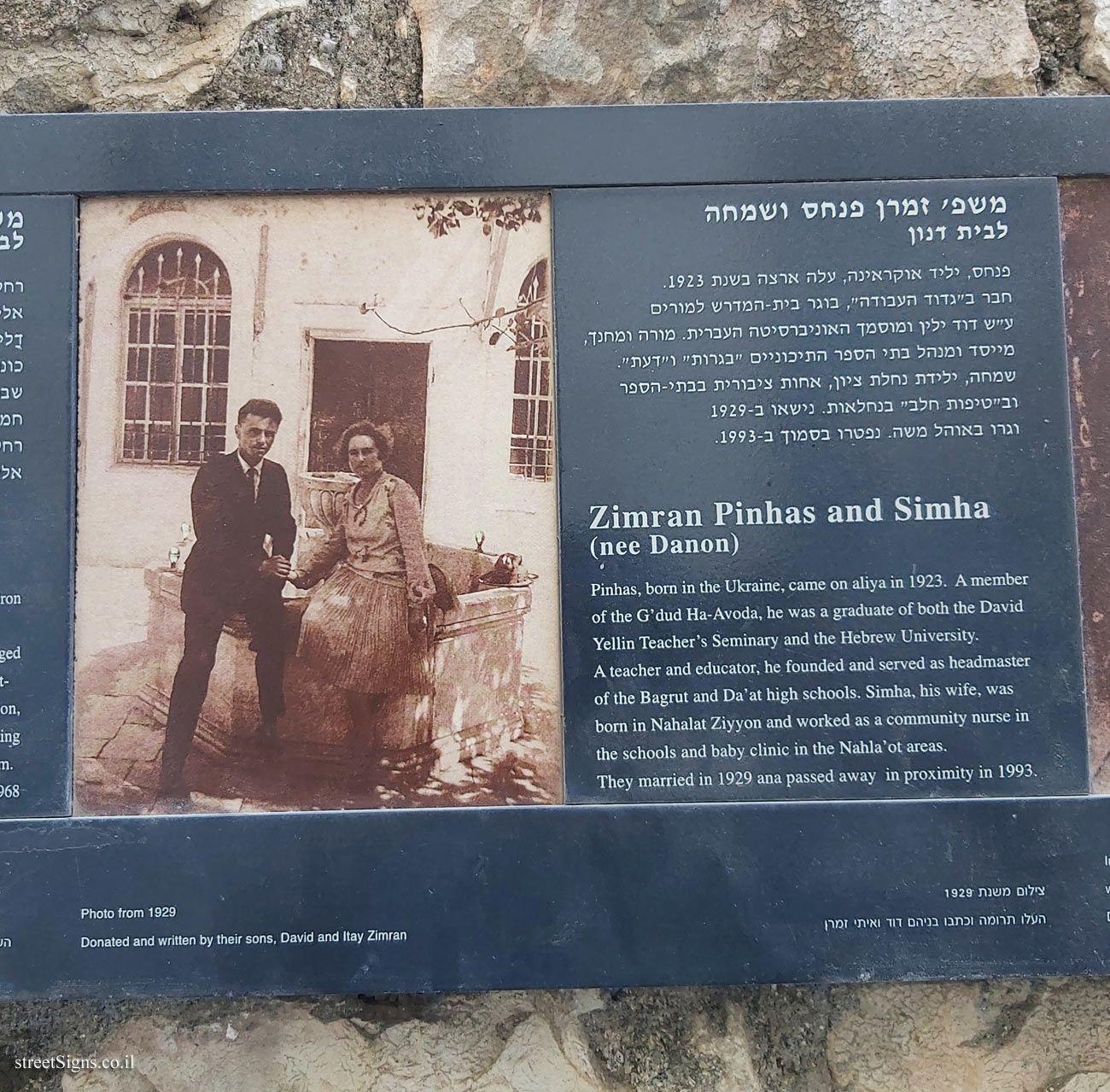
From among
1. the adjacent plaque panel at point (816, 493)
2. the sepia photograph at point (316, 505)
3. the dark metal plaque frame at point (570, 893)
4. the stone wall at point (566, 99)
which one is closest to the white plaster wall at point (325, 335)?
the sepia photograph at point (316, 505)

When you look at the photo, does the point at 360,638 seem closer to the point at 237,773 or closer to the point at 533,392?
the point at 237,773

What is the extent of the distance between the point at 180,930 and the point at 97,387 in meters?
1.16

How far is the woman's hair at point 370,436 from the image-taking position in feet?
6.01

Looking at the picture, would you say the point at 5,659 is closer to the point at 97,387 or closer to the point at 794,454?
the point at 97,387

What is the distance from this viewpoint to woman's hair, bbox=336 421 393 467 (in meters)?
1.83

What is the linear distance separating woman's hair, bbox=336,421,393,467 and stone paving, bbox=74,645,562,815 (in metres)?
0.60

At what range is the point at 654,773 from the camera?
5.85ft

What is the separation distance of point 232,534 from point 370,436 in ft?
1.17

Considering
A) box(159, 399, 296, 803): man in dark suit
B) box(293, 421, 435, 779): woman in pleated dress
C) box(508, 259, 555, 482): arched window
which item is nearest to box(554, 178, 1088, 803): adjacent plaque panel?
box(508, 259, 555, 482): arched window

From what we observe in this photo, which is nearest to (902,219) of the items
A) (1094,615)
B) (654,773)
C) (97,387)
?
(1094,615)

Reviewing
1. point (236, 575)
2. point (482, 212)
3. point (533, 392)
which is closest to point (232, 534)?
point (236, 575)

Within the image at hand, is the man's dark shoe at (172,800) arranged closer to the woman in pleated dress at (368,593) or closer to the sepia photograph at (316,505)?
the sepia photograph at (316,505)

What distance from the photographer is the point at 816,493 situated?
1819mm

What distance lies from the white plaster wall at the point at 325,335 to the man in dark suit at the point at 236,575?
0.16 feet
